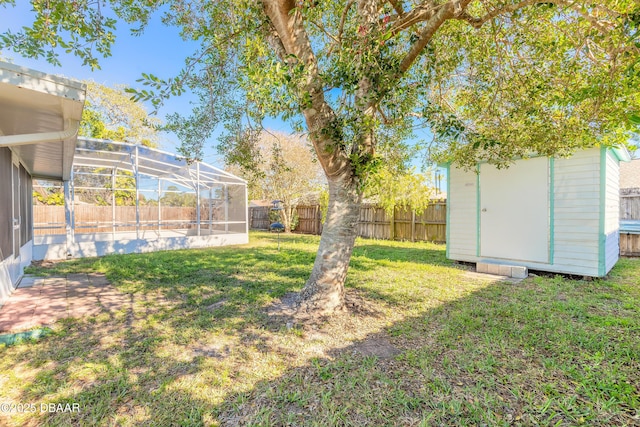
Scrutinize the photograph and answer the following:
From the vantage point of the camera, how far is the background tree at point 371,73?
8.19 feet

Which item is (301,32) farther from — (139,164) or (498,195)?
(139,164)

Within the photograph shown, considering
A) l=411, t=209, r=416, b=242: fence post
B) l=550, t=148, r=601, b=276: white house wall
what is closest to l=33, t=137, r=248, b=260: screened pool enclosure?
l=411, t=209, r=416, b=242: fence post

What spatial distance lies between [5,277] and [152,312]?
2.23 meters

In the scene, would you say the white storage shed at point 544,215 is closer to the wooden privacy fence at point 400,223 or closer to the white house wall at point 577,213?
the white house wall at point 577,213

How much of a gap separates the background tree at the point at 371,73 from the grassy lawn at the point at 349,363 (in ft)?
2.87

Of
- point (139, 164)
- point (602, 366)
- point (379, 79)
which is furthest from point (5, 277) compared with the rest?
point (602, 366)

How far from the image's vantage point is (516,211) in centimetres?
556

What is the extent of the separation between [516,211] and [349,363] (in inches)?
196

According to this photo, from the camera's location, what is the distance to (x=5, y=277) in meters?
3.81

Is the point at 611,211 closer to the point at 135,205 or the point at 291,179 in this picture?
the point at 291,179

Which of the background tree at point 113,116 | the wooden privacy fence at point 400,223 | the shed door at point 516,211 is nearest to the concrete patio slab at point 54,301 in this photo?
the shed door at point 516,211

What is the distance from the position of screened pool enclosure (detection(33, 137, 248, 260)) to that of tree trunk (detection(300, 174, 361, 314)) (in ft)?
21.9

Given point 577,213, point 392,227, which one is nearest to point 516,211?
point 577,213

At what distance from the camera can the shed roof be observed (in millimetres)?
2258
